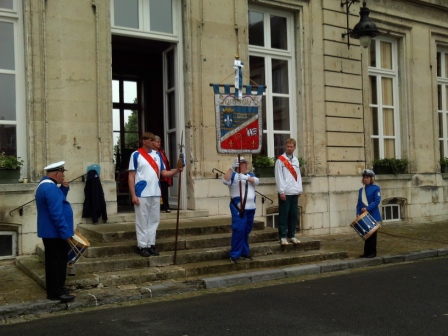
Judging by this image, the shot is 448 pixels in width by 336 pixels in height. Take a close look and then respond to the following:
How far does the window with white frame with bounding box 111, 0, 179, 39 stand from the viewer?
34.4 ft

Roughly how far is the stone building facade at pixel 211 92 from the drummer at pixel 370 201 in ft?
9.40

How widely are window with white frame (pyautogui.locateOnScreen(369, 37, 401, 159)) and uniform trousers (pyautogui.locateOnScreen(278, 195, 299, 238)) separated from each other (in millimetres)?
5730

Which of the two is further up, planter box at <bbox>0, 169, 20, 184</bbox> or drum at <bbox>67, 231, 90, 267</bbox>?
planter box at <bbox>0, 169, 20, 184</bbox>

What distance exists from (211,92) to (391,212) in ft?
21.0

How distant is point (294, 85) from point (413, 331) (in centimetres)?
853

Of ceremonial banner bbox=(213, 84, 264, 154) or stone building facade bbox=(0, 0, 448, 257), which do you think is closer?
ceremonial banner bbox=(213, 84, 264, 154)

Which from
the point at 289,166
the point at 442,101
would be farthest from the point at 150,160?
the point at 442,101

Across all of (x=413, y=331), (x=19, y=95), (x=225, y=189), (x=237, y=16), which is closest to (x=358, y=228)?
(x=225, y=189)

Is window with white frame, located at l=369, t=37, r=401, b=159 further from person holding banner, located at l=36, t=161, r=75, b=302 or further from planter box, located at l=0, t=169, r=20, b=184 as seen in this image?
person holding banner, located at l=36, t=161, r=75, b=302

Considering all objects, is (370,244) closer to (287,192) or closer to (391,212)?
(287,192)

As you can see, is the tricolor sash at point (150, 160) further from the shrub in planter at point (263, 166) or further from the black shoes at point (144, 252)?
the shrub in planter at point (263, 166)

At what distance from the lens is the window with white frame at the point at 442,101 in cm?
1609

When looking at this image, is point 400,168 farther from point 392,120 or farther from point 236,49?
point 236,49

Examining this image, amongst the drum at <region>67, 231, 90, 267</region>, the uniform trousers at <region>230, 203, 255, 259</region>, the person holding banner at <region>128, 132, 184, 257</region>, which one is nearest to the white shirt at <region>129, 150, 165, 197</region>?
the person holding banner at <region>128, 132, 184, 257</region>
